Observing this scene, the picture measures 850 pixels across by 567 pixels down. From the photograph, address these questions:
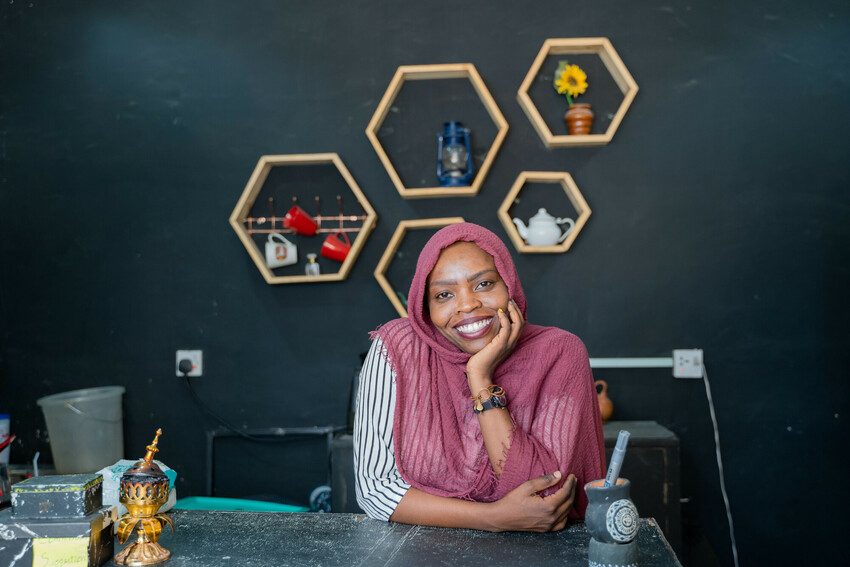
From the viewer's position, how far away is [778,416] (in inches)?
114

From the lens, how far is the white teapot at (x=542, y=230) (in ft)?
9.38

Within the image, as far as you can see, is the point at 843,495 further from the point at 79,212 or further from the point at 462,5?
the point at 79,212

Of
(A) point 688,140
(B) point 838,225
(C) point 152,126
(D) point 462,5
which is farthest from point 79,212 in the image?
(B) point 838,225

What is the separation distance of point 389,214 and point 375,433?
4.83 ft

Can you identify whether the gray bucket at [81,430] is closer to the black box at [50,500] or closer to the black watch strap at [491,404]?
the black box at [50,500]

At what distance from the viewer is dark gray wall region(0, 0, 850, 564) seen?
2904 millimetres

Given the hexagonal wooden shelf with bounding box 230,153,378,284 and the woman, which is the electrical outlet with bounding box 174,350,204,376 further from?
the woman

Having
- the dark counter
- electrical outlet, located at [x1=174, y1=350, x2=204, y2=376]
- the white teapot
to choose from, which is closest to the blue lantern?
the white teapot

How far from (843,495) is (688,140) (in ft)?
4.85

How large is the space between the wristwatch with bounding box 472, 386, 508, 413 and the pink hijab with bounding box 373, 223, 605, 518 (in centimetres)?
6

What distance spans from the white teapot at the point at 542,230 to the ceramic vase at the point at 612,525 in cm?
→ 180

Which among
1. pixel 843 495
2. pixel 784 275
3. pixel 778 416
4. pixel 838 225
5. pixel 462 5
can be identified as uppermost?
pixel 462 5

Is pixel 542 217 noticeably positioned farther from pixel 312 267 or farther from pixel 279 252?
pixel 279 252

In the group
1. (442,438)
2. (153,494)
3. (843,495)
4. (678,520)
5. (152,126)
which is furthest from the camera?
(152,126)
